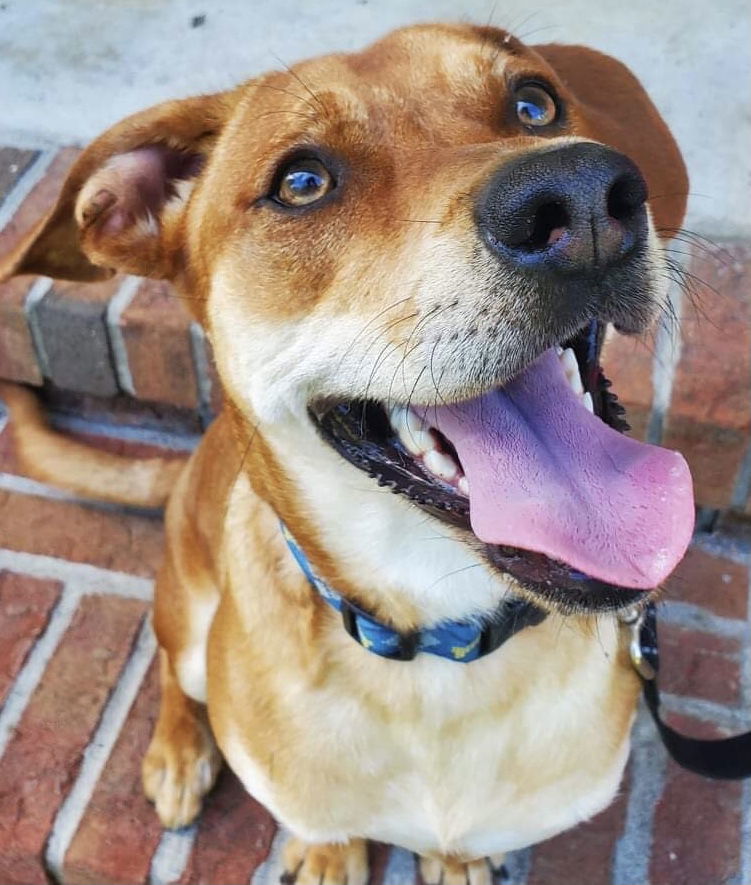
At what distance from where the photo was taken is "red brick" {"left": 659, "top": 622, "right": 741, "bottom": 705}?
1923 mm

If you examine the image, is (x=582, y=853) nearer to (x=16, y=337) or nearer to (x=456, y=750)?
(x=456, y=750)

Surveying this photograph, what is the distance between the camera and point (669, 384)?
1917mm

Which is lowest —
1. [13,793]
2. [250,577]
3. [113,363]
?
[13,793]

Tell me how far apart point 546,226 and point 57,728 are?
4.58 feet

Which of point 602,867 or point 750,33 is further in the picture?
point 750,33

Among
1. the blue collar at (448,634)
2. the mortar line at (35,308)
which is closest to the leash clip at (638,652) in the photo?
the blue collar at (448,634)

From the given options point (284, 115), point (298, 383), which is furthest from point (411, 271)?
point (284, 115)

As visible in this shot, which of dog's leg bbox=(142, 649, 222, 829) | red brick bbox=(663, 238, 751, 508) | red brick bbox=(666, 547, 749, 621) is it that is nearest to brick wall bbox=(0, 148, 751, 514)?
red brick bbox=(663, 238, 751, 508)

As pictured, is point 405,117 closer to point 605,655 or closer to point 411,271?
point 411,271

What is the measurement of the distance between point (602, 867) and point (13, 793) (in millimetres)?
1050

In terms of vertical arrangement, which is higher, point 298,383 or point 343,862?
point 298,383

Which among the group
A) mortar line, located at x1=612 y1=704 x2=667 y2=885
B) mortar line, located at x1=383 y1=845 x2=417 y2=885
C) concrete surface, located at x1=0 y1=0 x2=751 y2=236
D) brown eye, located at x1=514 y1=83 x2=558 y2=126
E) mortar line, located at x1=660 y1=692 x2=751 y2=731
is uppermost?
brown eye, located at x1=514 y1=83 x2=558 y2=126

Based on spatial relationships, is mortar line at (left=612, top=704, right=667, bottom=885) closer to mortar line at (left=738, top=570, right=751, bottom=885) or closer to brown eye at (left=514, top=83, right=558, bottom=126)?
mortar line at (left=738, top=570, right=751, bottom=885)

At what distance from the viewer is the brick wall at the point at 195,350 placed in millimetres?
1902
